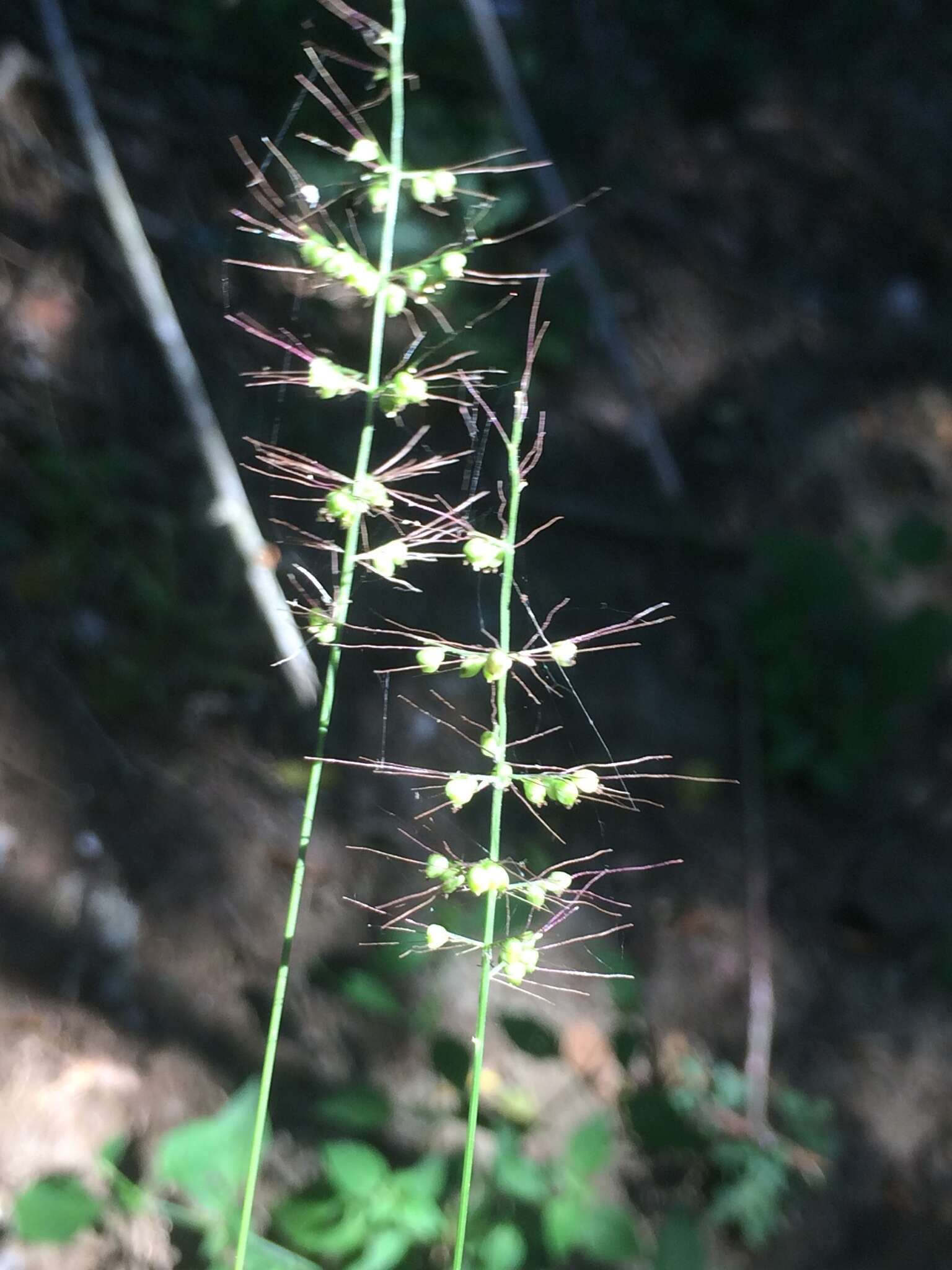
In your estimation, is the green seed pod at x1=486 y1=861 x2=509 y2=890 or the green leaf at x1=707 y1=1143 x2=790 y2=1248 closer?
the green seed pod at x1=486 y1=861 x2=509 y2=890

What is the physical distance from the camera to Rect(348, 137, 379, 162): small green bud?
743mm

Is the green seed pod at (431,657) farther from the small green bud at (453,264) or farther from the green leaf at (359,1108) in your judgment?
the green leaf at (359,1108)

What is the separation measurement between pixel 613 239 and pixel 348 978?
11.3 ft

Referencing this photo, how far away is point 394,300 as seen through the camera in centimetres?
75

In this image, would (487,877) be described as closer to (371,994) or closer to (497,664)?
(497,664)

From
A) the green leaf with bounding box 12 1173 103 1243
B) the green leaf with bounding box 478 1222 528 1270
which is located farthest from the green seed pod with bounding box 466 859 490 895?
the green leaf with bounding box 12 1173 103 1243

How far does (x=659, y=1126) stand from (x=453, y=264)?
1.37 m

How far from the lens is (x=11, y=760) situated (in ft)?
7.73

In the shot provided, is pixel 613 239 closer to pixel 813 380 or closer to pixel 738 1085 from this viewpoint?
pixel 813 380

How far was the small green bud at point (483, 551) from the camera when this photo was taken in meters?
0.70

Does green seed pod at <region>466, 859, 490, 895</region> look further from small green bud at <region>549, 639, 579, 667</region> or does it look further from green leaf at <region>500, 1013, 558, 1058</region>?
green leaf at <region>500, 1013, 558, 1058</region>

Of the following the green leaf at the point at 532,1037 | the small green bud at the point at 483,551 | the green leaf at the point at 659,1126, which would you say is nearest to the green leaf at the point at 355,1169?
the green leaf at the point at 532,1037

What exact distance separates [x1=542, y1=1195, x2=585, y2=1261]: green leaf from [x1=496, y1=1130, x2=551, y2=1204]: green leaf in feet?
0.07

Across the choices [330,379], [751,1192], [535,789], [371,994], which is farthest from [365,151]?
[751,1192]
